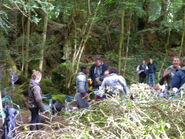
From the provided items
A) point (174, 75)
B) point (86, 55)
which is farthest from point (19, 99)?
point (86, 55)

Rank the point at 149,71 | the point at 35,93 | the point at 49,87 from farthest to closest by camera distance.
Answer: the point at 149,71 → the point at 49,87 → the point at 35,93

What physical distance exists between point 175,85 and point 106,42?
13412mm

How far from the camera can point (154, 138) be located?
7.47ft

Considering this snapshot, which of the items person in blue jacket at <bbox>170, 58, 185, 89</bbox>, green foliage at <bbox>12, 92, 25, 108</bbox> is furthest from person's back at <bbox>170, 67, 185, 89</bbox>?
green foliage at <bbox>12, 92, 25, 108</bbox>

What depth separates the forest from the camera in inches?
101

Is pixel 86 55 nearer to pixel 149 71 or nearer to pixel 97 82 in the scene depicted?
pixel 149 71

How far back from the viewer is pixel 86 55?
650 inches

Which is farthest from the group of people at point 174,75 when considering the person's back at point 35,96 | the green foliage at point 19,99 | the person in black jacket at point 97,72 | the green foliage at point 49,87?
the green foliage at point 49,87

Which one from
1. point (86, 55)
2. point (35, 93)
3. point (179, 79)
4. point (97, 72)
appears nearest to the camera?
point (179, 79)

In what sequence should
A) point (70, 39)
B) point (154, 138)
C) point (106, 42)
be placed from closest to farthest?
point (154, 138)
point (70, 39)
point (106, 42)

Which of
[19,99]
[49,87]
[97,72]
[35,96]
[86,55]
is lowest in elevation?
[19,99]

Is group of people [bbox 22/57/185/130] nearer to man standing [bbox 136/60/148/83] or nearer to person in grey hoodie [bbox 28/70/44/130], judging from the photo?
person in grey hoodie [bbox 28/70/44/130]

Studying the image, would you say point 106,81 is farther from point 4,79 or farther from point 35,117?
point 4,79

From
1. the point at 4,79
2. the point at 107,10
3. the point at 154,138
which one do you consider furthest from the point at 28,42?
the point at 154,138
